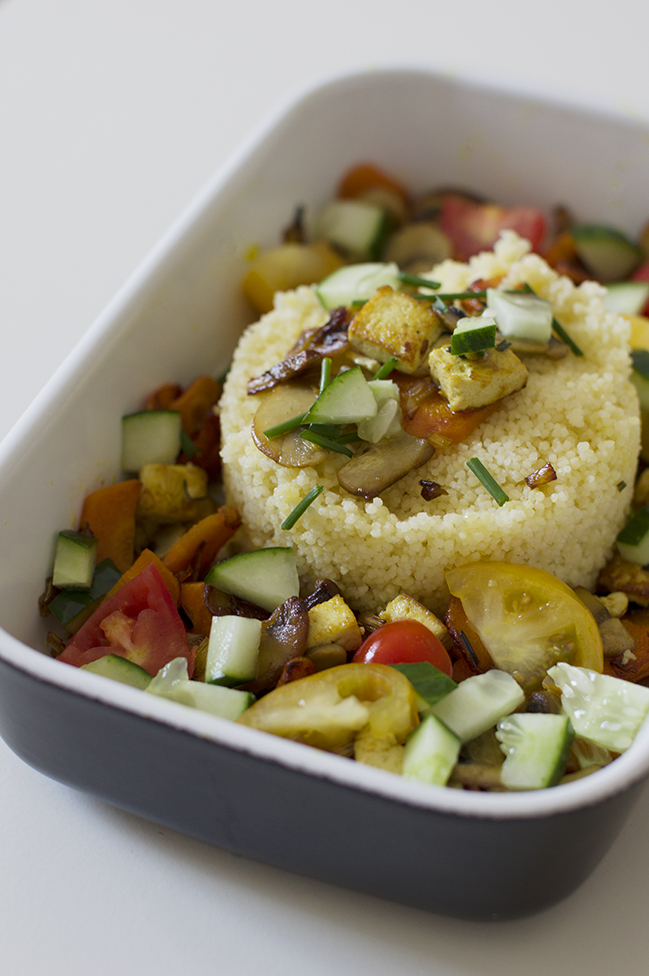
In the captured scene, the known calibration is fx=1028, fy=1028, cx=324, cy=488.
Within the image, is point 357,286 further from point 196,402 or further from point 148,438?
point 148,438

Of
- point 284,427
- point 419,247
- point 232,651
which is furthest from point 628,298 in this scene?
point 232,651

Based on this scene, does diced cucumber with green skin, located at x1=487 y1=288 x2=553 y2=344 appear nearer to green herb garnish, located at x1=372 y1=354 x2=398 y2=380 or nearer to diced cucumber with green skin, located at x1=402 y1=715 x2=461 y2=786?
green herb garnish, located at x1=372 y1=354 x2=398 y2=380

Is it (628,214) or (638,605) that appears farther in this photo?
(628,214)

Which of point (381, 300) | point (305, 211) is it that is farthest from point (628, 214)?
point (381, 300)

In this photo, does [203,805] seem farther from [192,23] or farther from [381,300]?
[192,23]

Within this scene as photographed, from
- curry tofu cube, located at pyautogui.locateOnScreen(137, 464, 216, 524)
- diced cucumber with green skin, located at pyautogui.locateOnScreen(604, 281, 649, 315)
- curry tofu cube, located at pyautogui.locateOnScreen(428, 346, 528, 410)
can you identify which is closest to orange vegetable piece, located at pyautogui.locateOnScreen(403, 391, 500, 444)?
curry tofu cube, located at pyautogui.locateOnScreen(428, 346, 528, 410)

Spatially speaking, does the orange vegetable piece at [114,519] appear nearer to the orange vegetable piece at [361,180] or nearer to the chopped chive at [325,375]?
the chopped chive at [325,375]
